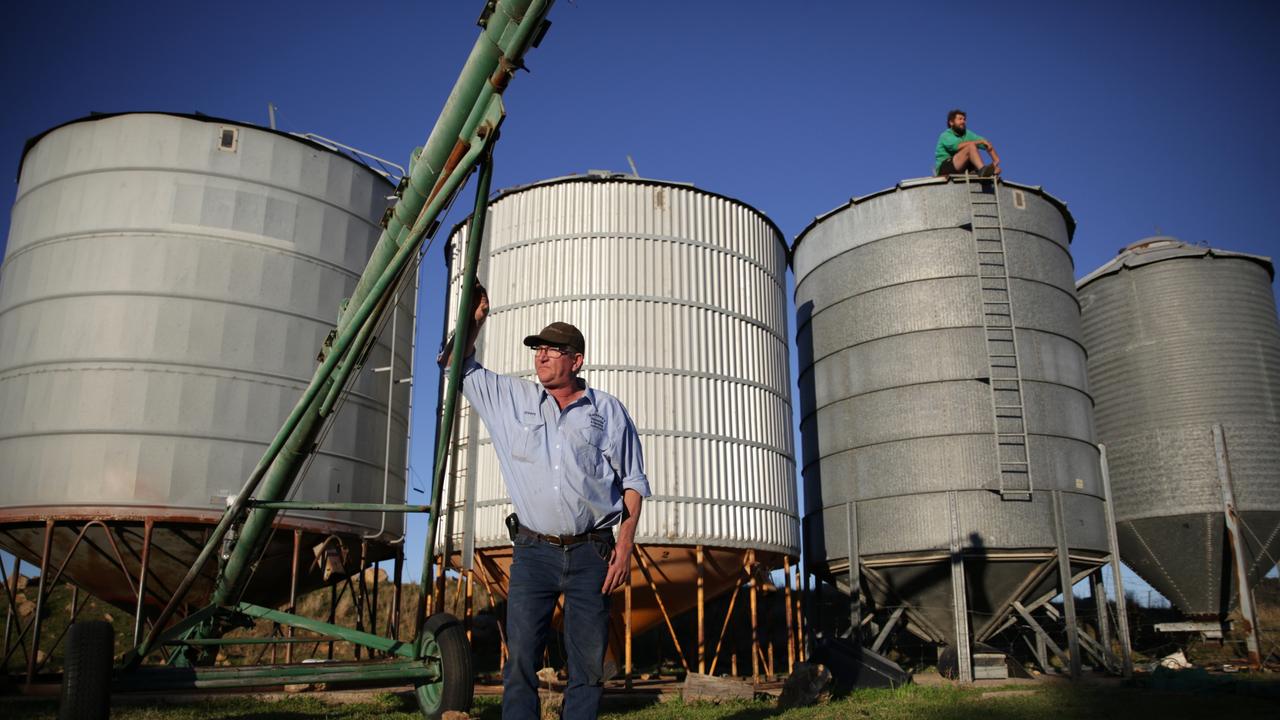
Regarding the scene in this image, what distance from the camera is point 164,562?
13203 millimetres

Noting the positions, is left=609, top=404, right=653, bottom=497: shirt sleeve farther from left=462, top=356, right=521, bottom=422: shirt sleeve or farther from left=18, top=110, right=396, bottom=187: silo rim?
left=18, top=110, right=396, bottom=187: silo rim

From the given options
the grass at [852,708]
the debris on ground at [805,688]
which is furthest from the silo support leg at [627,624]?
the debris on ground at [805,688]

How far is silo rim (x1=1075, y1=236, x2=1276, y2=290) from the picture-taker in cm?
1863

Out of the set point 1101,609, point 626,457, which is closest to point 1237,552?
point 1101,609

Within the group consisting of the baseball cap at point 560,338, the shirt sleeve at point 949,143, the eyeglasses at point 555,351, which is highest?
the shirt sleeve at point 949,143

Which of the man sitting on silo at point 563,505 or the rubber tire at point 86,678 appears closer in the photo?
the man sitting on silo at point 563,505

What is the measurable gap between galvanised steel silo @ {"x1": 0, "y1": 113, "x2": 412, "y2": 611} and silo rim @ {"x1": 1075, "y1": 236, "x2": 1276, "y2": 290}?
14.5 m

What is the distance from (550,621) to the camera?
176 inches

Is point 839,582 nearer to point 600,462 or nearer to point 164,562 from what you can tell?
point 164,562

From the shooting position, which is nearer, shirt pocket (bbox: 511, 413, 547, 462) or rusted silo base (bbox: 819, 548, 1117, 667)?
shirt pocket (bbox: 511, 413, 547, 462)

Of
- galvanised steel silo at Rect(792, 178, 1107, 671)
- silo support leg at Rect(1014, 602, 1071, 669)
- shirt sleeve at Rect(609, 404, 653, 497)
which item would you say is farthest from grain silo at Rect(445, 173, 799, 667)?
shirt sleeve at Rect(609, 404, 653, 497)

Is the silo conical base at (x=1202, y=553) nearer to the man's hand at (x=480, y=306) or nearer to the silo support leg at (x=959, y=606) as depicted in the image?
the silo support leg at (x=959, y=606)

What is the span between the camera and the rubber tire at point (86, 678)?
621cm

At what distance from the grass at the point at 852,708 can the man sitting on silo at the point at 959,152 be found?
30.9 feet
